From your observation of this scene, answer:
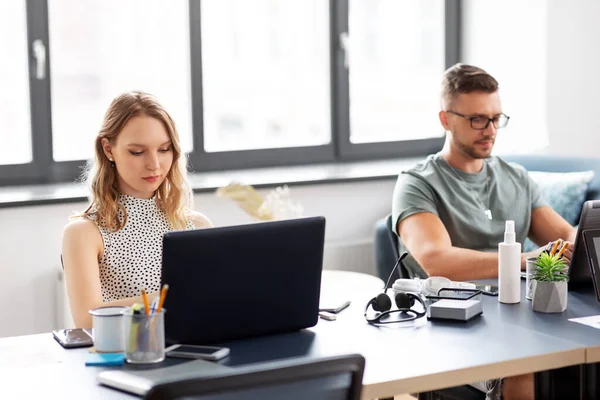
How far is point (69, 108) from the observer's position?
13.9 ft

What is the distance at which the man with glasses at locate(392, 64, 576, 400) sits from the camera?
3184mm

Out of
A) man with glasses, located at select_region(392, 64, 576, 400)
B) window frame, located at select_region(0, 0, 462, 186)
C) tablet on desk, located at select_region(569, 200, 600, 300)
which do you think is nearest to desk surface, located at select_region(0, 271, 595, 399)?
tablet on desk, located at select_region(569, 200, 600, 300)

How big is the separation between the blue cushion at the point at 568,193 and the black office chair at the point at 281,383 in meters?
2.50

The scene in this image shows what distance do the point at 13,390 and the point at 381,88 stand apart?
3.42 metres

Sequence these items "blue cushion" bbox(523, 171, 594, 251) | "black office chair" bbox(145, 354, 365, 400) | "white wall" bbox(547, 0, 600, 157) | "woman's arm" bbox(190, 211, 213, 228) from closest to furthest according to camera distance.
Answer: "black office chair" bbox(145, 354, 365, 400) → "woman's arm" bbox(190, 211, 213, 228) → "blue cushion" bbox(523, 171, 594, 251) → "white wall" bbox(547, 0, 600, 157)

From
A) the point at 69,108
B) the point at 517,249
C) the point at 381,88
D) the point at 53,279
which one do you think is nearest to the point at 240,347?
the point at 517,249

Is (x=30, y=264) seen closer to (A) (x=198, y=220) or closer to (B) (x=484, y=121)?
(A) (x=198, y=220)

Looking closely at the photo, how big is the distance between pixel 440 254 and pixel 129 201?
0.95 m

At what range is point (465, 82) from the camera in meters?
3.30


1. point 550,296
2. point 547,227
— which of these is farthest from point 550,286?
point 547,227

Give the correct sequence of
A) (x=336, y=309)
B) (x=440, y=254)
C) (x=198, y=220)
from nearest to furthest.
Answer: (x=336, y=309) → (x=198, y=220) → (x=440, y=254)

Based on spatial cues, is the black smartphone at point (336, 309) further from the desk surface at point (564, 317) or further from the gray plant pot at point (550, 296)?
the gray plant pot at point (550, 296)

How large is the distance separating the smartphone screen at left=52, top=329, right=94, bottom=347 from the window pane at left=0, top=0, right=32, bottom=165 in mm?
2040

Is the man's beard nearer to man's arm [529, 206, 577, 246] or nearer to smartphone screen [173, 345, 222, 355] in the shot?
man's arm [529, 206, 577, 246]
